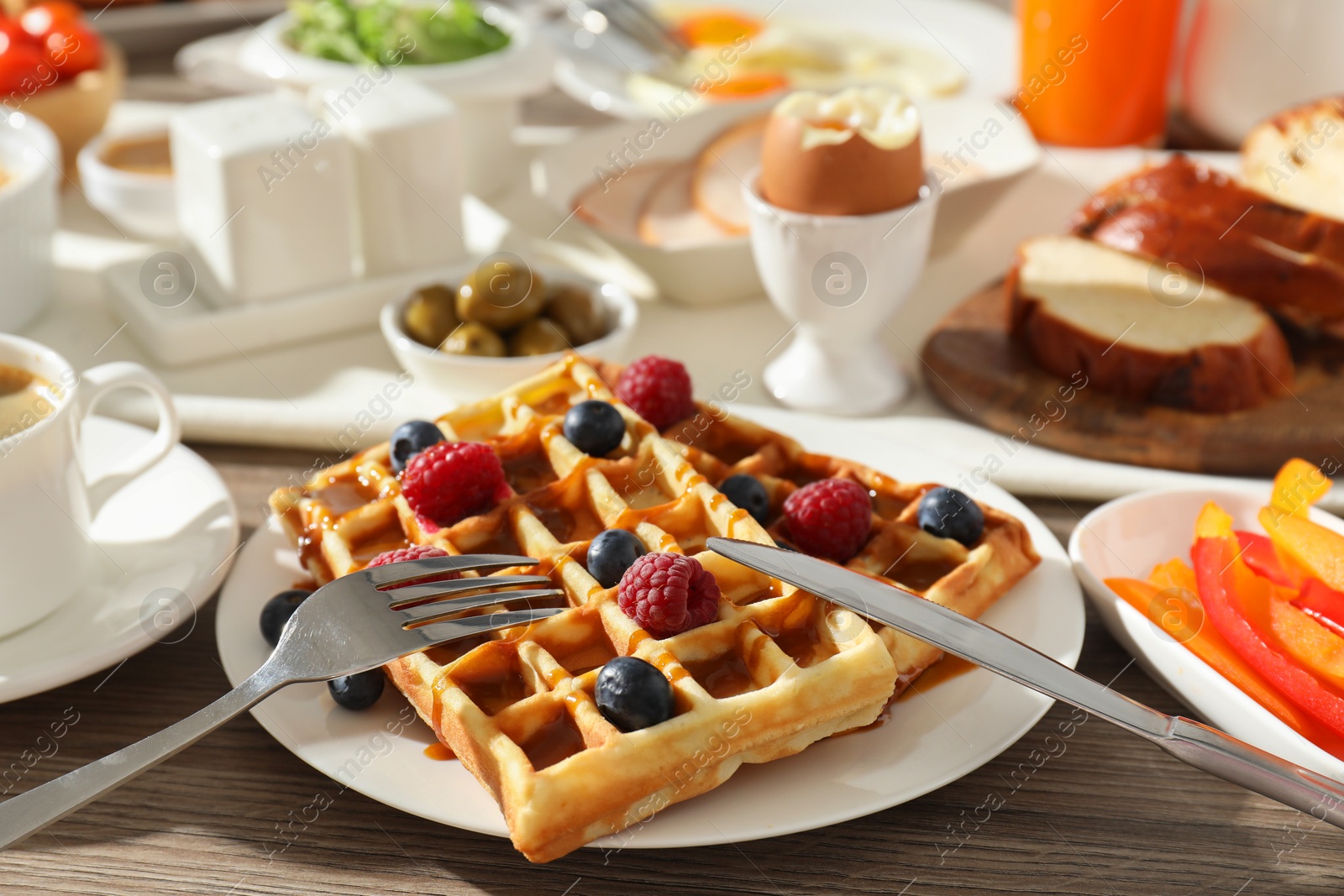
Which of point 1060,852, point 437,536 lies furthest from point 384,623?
point 1060,852

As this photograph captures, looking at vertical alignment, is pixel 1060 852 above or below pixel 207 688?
above

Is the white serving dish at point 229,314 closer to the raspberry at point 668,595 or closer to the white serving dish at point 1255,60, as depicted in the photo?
the raspberry at point 668,595

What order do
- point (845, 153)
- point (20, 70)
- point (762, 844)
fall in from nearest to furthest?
point (762, 844) < point (845, 153) < point (20, 70)

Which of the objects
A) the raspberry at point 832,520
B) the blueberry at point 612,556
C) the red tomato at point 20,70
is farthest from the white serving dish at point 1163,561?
the red tomato at point 20,70

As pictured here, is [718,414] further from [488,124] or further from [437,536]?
[488,124]

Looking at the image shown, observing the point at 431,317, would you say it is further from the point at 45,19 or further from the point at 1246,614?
the point at 45,19

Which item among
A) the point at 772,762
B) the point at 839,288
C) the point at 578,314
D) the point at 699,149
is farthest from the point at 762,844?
the point at 699,149

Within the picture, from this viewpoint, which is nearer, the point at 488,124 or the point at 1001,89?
the point at 488,124

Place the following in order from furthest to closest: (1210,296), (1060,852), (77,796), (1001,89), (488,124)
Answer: (1001,89)
(488,124)
(1210,296)
(1060,852)
(77,796)
